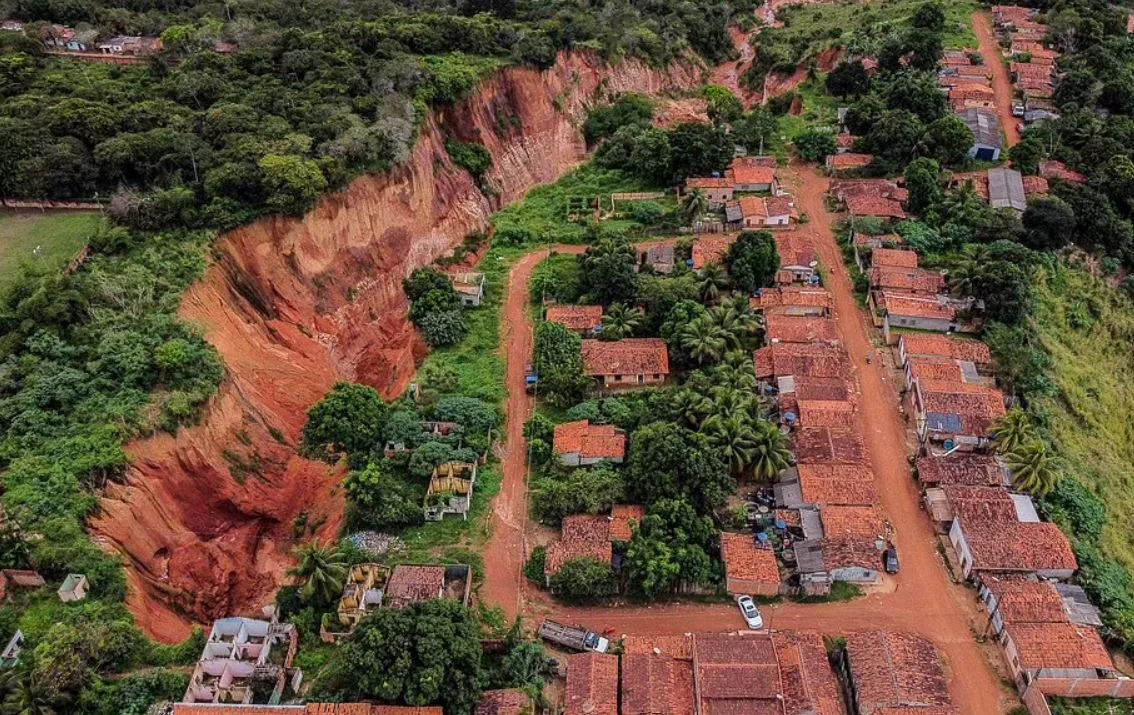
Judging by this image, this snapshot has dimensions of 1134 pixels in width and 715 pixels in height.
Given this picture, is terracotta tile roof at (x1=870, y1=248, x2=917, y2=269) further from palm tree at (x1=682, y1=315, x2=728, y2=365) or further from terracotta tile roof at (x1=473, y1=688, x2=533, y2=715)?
terracotta tile roof at (x1=473, y1=688, x2=533, y2=715)

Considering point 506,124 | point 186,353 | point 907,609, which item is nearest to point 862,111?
point 506,124

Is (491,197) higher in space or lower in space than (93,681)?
higher

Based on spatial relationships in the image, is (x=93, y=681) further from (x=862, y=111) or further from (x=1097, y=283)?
(x=862, y=111)

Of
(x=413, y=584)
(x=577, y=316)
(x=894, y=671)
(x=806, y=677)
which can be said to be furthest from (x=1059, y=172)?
(x=413, y=584)

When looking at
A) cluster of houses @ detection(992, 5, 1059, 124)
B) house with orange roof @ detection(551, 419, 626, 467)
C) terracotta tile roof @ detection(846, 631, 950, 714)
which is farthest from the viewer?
cluster of houses @ detection(992, 5, 1059, 124)

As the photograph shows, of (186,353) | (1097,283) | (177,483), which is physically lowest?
(177,483)

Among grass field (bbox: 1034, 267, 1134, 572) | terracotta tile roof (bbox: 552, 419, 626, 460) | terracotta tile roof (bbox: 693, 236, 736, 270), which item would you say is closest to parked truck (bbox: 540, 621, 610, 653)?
terracotta tile roof (bbox: 552, 419, 626, 460)

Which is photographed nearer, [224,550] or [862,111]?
[224,550]
